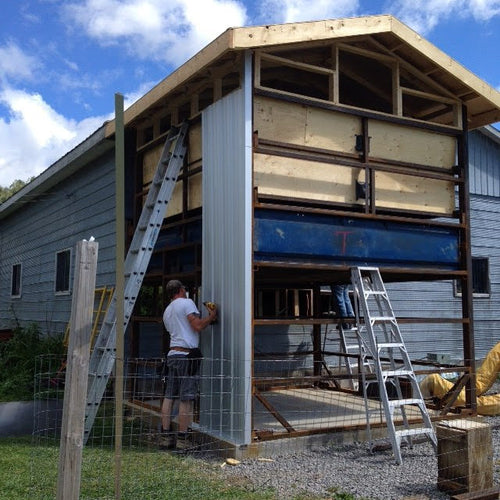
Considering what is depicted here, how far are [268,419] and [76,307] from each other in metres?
4.86

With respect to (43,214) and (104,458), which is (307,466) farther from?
(43,214)

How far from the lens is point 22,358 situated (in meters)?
11.0

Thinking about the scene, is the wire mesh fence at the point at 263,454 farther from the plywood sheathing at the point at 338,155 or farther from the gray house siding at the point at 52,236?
the gray house siding at the point at 52,236

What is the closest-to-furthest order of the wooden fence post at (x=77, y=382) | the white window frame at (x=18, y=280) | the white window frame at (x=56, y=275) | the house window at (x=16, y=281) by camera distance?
the wooden fence post at (x=77, y=382)
the white window frame at (x=56, y=275)
the white window frame at (x=18, y=280)
the house window at (x=16, y=281)

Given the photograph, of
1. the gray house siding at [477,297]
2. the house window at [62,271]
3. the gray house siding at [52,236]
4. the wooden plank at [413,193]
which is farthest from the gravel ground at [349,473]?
the house window at [62,271]

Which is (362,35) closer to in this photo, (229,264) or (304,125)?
(304,125)

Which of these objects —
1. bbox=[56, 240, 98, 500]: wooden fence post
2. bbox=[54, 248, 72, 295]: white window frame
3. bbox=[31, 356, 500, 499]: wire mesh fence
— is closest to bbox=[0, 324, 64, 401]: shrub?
bbox=[54, 248, 72, 295]: white window frame

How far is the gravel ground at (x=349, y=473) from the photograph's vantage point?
507 cm

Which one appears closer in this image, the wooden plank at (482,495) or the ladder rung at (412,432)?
the wooden plank at (482,495)

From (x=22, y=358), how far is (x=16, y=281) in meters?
5.90

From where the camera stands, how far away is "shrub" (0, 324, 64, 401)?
356 inches

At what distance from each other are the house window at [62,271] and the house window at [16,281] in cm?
339

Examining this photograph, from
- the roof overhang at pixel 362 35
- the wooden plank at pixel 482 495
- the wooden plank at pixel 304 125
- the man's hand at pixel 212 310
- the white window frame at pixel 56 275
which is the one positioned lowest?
the wooden plank at pixel 482 495

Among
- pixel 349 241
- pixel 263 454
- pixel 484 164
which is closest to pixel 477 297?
pixel 484 164
